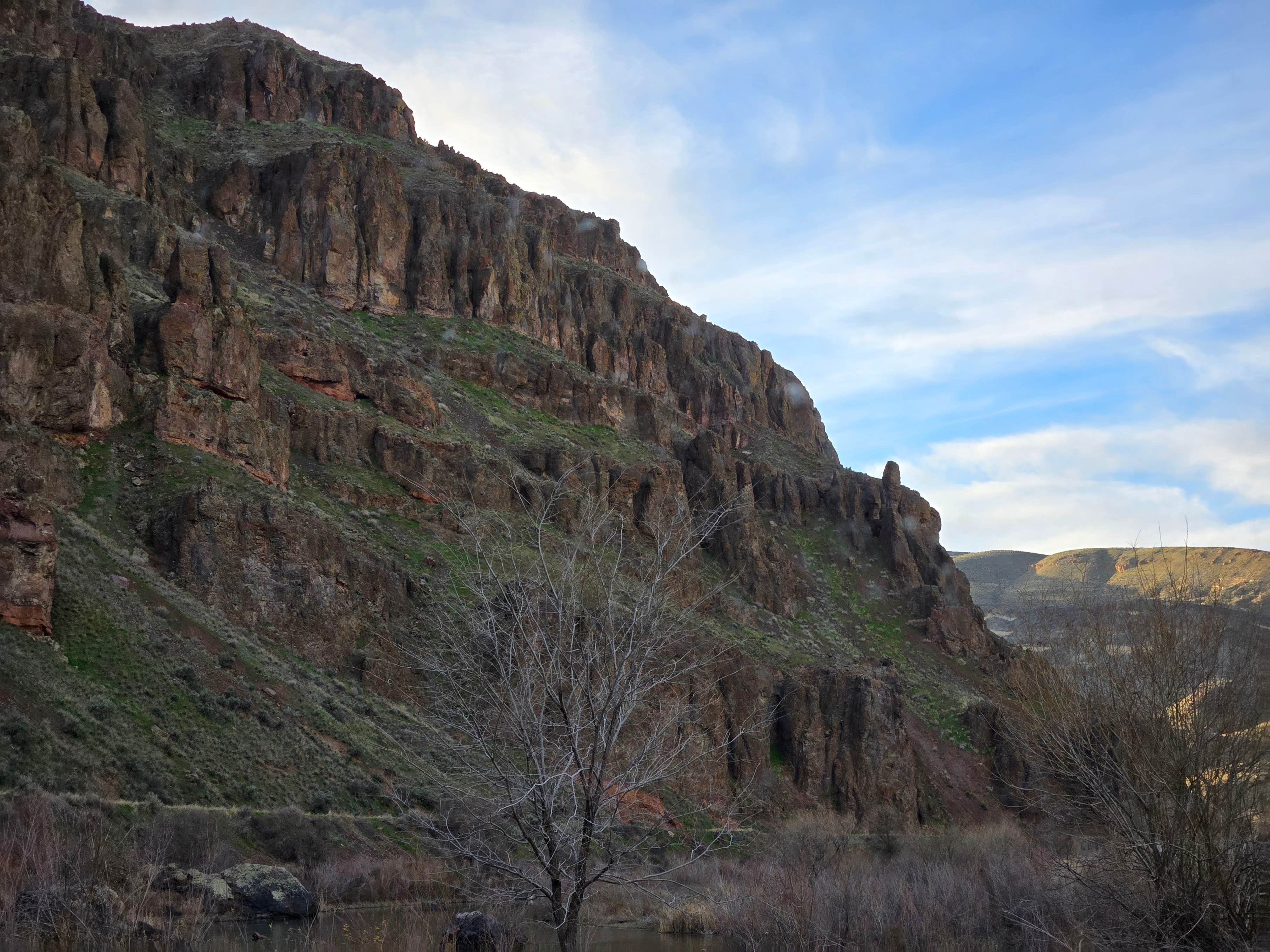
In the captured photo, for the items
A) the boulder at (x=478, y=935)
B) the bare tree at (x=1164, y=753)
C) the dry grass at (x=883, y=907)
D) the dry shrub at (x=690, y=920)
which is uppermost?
the bare tree at (x=1164, y=753)

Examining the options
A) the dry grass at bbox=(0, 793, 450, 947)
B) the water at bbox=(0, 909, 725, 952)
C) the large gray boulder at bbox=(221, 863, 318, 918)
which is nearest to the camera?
the water at bbox=(0, 909, 725, 952)

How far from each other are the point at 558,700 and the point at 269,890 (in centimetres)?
1576

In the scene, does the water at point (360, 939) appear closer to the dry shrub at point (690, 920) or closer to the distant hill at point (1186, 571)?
the dry shrub at point (690, 920)

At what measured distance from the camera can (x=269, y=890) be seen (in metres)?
21.9

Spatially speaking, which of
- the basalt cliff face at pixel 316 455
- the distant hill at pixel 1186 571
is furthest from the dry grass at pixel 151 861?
the distant hill at pixel 1186 571

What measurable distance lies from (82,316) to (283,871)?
27380 mm

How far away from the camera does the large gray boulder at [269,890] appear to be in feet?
70.8

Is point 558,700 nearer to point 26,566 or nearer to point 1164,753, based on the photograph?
point 1164,753

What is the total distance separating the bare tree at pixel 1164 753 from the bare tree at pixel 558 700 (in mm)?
8435

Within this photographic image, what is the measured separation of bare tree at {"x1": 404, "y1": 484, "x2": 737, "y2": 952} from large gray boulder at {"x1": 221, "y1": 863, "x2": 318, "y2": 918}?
506 inches

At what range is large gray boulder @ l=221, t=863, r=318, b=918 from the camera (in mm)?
21594

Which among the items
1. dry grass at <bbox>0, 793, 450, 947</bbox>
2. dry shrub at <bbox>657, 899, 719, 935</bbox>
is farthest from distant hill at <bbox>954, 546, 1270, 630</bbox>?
dry grass at <bbox>0, 793, 450, 947</bbox>

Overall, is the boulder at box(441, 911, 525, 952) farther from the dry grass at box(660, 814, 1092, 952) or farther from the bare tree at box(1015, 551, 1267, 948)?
the bare tree at box(1015, 551, 1267, 948)

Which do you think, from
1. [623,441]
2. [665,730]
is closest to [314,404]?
[623,441]
